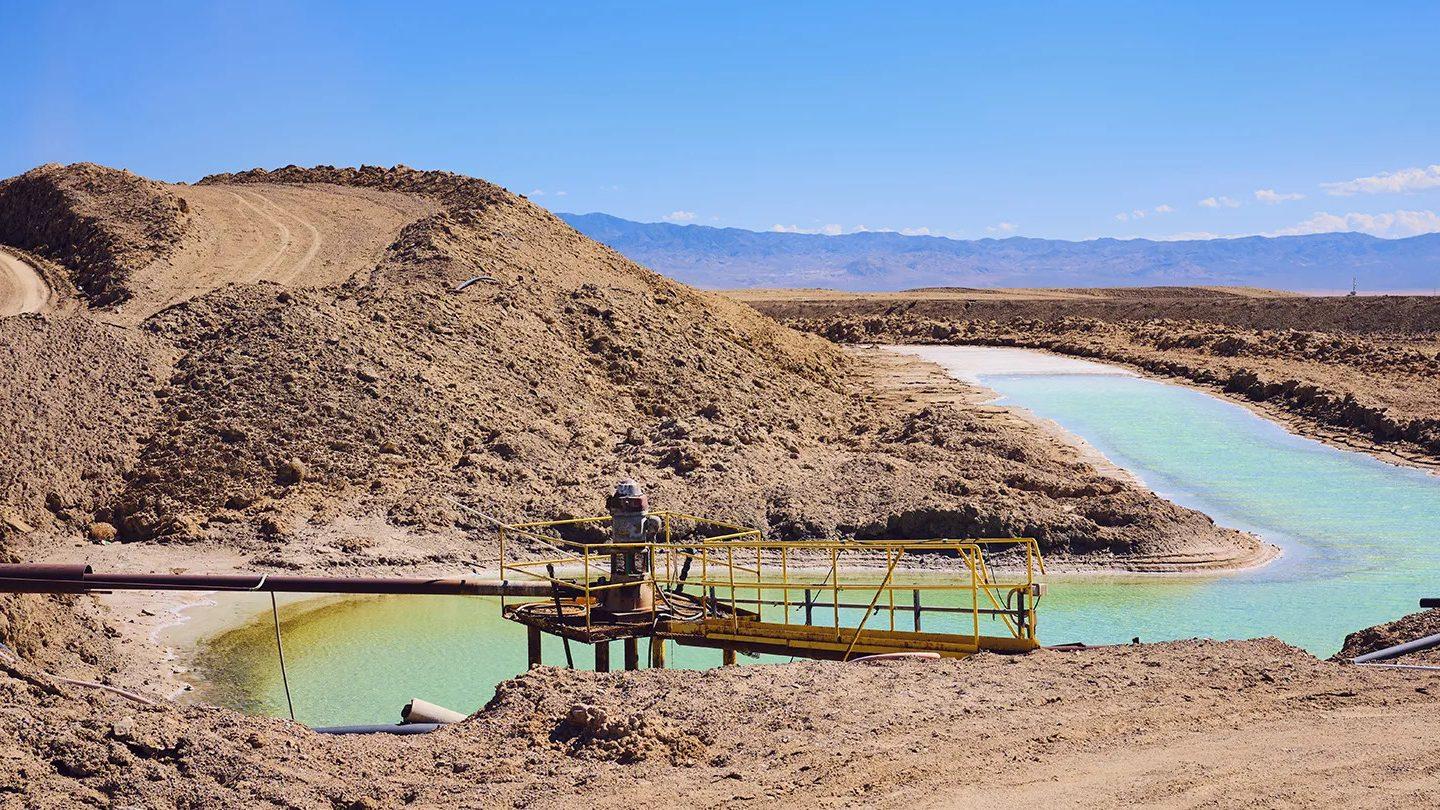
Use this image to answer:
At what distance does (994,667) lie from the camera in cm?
1082

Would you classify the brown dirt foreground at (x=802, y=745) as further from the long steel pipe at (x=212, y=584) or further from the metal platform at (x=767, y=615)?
the long steel pipe at (x=212, y=584)

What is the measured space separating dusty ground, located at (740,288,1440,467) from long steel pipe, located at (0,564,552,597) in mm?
23620

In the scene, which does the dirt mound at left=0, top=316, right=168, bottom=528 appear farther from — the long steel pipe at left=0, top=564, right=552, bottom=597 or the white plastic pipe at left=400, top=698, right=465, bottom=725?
the white plastic pipe at left=400, top=698, right=465, bottom=725

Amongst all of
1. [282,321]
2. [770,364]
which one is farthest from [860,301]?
[282,321]

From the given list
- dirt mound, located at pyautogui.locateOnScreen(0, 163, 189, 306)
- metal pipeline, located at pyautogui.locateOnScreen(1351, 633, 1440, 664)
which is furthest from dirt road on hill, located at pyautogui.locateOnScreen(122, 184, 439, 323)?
metal pipeline, located at pyautogui.locateOnScreen(1351, 633, 1440, 664)

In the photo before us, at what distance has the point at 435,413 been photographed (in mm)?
23750

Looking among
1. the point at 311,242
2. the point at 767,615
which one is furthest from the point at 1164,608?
the point at 311,242

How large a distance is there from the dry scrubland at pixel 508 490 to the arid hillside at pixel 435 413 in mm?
76

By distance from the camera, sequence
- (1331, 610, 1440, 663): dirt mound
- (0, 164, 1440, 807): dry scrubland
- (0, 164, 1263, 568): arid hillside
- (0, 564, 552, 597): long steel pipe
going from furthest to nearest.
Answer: (0, 164, 1263, 568): arid hillside
(1331, 610, 1440, 663): dirt mound
(0, 564, 552, 597): long steel pipe
(0, 164, 1440, 807): dry scrubland

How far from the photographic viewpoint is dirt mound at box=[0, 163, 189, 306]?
96.1ft

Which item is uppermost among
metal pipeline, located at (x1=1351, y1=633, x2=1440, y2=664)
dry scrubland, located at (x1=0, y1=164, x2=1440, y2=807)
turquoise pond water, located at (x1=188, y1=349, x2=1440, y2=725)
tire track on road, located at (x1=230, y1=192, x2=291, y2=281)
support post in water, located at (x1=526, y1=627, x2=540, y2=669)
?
tire track on road, located at (x1=230, y1=192, x2=291, y2=281)

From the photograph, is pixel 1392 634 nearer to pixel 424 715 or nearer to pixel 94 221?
pixel 424 715

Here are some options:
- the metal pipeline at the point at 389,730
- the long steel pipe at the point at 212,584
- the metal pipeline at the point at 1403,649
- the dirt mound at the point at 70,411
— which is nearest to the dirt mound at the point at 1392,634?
the metal pipeline at the point at 1403,649

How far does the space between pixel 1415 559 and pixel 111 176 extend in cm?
3186
